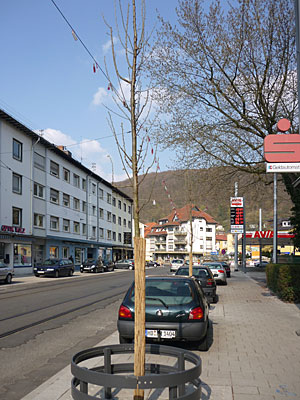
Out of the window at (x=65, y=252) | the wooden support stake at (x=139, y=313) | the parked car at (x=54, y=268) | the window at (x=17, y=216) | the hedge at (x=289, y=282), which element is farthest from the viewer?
the window at (x=65, y=252)

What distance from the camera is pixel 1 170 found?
33.8 m

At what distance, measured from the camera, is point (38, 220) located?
4125cm

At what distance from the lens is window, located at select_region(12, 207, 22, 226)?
35.9 m

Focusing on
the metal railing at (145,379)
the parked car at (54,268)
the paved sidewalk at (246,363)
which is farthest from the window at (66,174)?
the metal railing at (145,379)

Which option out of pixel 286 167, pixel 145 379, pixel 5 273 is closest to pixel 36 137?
pixel 5 273

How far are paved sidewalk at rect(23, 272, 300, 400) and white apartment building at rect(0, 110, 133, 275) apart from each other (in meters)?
26.2

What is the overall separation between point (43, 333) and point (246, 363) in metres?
4.92

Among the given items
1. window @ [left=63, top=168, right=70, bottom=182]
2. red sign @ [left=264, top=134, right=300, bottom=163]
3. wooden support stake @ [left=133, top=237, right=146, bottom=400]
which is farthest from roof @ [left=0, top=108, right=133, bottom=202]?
wooden support stake @ [left=133, top=237, right=146, bottom=400]

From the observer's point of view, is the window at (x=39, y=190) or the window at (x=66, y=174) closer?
the window at (x=39, y=190)

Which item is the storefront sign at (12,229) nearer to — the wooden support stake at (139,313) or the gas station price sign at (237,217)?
the gas station price sign at (237,217)

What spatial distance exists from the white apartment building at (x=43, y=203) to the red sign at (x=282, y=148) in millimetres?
27289

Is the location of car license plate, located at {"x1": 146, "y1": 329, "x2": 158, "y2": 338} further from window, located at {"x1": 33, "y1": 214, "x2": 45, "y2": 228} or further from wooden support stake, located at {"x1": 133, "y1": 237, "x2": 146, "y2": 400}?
window, located at {"x1": 33, "y1": 214, "x2": 45, "y2": 228}

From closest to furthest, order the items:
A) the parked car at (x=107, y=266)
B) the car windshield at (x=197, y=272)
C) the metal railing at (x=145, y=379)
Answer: the metal railing at (x=145, y=379) < the car windshield at (x=197, y=272) < the parked car at (x=107, y=266)

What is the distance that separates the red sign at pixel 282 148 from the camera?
30.5ft
